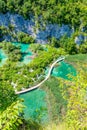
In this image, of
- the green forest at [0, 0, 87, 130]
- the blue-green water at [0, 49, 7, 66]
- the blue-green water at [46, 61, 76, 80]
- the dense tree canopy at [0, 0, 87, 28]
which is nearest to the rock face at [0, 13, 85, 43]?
the green forest at [0, 0, 87, 130]

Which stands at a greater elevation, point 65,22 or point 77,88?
point 77,88

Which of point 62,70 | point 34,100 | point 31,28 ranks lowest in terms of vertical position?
point 34,100

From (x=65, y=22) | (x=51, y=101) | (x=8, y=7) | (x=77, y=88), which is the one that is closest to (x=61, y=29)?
(x=65, y=22)

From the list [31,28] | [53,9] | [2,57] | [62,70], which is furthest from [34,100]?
[31,28]

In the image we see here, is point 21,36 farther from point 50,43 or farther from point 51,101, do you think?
point 51,101

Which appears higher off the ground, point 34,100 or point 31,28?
point 31,28

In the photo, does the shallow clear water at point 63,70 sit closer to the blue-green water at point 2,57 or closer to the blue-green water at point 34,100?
the blue-green water at point 34,100

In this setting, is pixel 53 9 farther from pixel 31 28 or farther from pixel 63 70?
pixel 63 70

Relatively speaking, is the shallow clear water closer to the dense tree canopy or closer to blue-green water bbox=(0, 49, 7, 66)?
blue-green water bbox=(0, 49, 7, 66)
